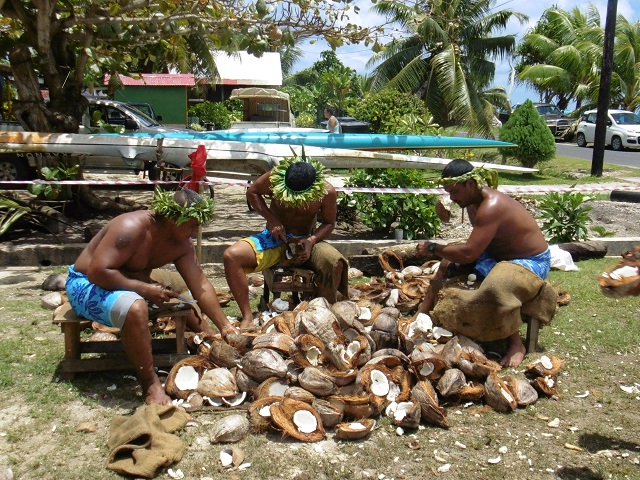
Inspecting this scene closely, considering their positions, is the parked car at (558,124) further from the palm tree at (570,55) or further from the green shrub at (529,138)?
the green shrub at (529,138)

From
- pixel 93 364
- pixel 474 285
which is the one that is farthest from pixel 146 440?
pixel 474 285

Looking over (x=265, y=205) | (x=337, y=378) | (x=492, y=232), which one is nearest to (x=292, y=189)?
(x=265, y=205)

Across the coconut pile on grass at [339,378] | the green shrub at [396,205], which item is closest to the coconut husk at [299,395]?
the coconut pile on grass at [339,378]

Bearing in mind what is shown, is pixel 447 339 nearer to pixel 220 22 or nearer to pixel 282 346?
pixel 282 346

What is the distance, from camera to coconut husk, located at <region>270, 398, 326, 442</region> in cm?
377

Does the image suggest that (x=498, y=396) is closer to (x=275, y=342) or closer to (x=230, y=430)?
(x=275, y=342)

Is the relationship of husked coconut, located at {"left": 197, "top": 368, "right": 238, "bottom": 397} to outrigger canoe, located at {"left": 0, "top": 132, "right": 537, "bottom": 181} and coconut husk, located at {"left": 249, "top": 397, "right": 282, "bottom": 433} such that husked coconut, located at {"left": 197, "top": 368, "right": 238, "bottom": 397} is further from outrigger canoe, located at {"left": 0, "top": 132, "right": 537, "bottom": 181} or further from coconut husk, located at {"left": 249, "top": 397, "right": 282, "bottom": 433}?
outrigger canoe, located at {"left": 0, "top": 132, "right": 537, "bottom": 181}

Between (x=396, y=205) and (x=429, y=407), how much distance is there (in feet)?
15.2

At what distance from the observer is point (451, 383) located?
4191 mm

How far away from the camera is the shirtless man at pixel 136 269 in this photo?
4.11 metres

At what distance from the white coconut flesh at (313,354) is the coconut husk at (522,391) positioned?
1.23 meters

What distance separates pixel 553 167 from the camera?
1897cm

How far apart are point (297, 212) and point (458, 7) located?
783 inches

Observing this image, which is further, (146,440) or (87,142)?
(87,142)
